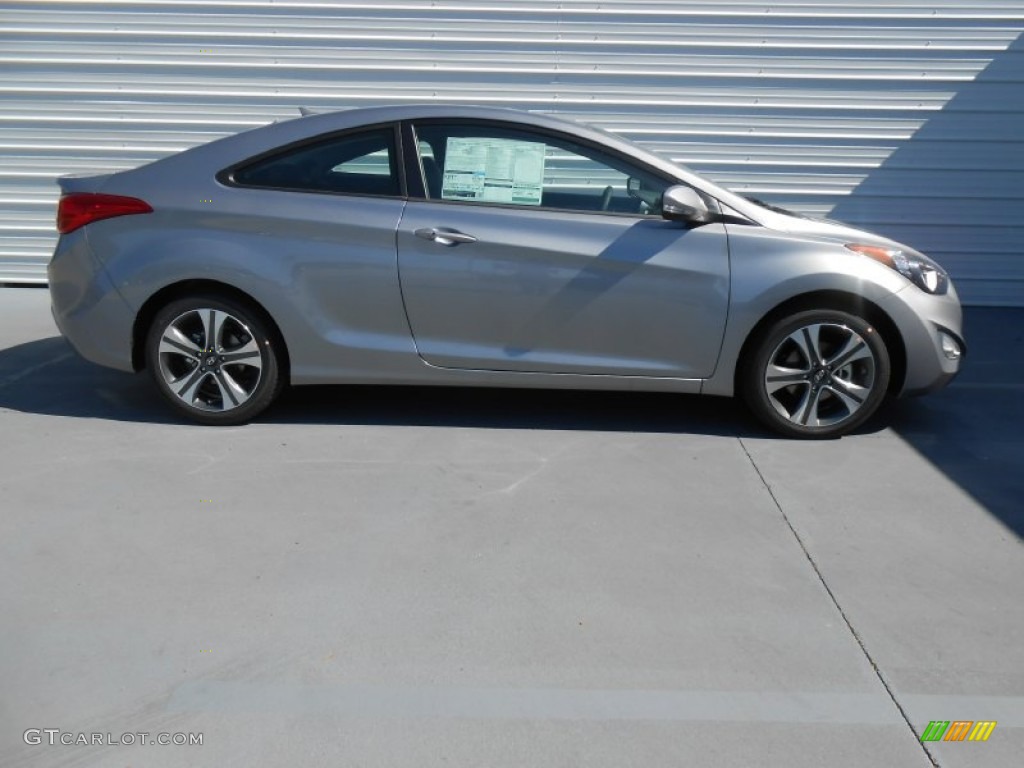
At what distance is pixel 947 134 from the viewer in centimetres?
837

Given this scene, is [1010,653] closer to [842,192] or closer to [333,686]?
[333,686]

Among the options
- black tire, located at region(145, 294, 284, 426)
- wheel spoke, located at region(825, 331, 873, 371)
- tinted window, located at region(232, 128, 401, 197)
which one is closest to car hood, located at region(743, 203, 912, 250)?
wheel spoke, located at region(825, 331, 873, 371)

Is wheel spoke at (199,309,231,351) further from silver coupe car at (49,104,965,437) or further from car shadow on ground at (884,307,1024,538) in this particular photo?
car shadow on ground at (884,307,1024,538)

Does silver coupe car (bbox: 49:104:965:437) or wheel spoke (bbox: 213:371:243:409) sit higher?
silver coupe car (bbox: 49:104:965:437)

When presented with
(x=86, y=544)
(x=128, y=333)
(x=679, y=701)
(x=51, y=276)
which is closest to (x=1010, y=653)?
(x=679, y=701)

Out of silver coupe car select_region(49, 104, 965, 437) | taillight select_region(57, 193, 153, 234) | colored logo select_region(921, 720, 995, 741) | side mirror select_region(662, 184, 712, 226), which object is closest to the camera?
colored logo select_region(921, 720, 995, 741)

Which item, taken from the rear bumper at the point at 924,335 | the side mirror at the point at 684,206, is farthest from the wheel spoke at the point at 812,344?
the side mirror at the point at 684,206

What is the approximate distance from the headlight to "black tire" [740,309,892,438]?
1.03ft

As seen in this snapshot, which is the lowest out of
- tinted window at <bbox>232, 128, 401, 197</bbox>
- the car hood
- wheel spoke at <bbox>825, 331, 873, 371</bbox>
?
wheel spoke at <bbox>825, 331, 873, 371</bbox>

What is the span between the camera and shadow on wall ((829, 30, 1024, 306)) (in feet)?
27.2

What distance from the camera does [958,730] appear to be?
3252 millimetres

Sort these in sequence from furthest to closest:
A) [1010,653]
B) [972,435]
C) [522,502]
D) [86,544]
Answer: [972,435] < [522,502] < [86,544] < [1010,653]

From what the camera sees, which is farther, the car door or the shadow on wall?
the shadow on wall

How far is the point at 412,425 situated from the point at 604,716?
271 centimetres
